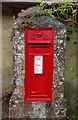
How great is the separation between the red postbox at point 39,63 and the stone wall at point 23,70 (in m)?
0.08

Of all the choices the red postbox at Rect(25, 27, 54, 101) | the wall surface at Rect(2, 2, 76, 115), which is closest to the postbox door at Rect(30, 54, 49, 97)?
the red postbox at Rect(25, 27, 54, 101)

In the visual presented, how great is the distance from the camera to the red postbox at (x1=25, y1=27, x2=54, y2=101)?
372 centimetres

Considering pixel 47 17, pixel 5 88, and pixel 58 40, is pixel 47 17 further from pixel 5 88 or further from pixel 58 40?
pixel 5 88

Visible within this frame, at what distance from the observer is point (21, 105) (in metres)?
3.89

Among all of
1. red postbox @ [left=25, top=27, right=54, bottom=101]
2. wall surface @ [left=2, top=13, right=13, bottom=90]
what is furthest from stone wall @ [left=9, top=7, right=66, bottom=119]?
wall surface @ [left=2, top=13, right=13, bottom=90]

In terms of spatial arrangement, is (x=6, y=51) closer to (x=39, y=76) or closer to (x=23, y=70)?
(x=23, y=70)

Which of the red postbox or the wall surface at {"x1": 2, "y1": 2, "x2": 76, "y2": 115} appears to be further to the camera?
the wall surface at {"x1": 2, "y1": 2, "x2": 76, "y2": 115}

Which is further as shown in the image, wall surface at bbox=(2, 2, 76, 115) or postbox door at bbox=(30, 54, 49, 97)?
wall surface at bbox=(2, 2, 76, 115)

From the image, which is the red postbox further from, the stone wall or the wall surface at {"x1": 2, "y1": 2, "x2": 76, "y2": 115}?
the wall surface at {"x1": 2, "y1": 2, "x2": 76, "y2": 115}

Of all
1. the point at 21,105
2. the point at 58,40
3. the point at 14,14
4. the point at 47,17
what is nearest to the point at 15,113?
the point at 21,105

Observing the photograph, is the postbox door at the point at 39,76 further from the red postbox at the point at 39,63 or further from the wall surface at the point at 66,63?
the wall surface at the point at 66,63

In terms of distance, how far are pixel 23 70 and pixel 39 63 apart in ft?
1.12

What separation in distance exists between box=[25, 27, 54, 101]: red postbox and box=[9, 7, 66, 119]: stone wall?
0.08 m

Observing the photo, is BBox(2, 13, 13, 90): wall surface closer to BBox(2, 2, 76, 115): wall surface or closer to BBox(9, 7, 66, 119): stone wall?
BBox(2, 2, 76, 115): wall surface
